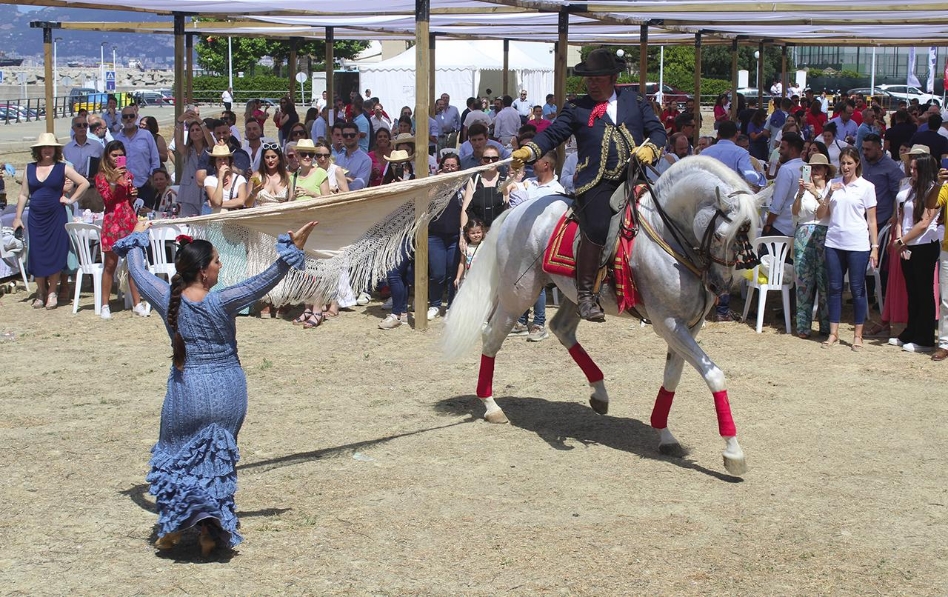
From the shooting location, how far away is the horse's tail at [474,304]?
25.5 ft

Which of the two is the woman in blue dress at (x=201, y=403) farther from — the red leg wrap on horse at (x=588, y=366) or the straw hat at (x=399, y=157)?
the straw hat at (x=399, y=157)

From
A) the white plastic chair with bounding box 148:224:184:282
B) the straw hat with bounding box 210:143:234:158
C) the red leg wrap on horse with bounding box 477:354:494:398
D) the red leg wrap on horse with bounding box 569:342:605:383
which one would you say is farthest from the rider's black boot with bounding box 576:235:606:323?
the white plastic chair with bounding box 148:224:184:282

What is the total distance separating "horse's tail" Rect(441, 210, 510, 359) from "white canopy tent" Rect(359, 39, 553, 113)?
28.3 meters

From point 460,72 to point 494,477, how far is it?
31.6 m

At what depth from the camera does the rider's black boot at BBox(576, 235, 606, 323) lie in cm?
704

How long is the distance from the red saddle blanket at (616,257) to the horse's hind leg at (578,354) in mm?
540

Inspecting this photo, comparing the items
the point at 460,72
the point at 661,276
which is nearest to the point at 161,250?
the point at 661,276

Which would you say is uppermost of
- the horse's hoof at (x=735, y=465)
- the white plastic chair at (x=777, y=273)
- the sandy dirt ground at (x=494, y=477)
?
the white plastic chair at (x=777, y=273)

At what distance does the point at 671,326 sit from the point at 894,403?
273 centimetres

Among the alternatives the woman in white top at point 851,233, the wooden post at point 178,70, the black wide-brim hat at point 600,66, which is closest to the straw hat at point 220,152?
the wooden post at point 178,70

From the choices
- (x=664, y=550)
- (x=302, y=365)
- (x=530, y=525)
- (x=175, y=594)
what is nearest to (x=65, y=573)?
(x=175, y=594)

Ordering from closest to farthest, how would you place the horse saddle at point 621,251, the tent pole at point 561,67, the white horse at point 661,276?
the white horse at point 661,276 → the horse saddle at point 621,251 → the tent pole at point 561,67

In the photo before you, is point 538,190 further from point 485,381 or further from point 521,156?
point 521,156

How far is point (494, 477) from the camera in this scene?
6.62 m
